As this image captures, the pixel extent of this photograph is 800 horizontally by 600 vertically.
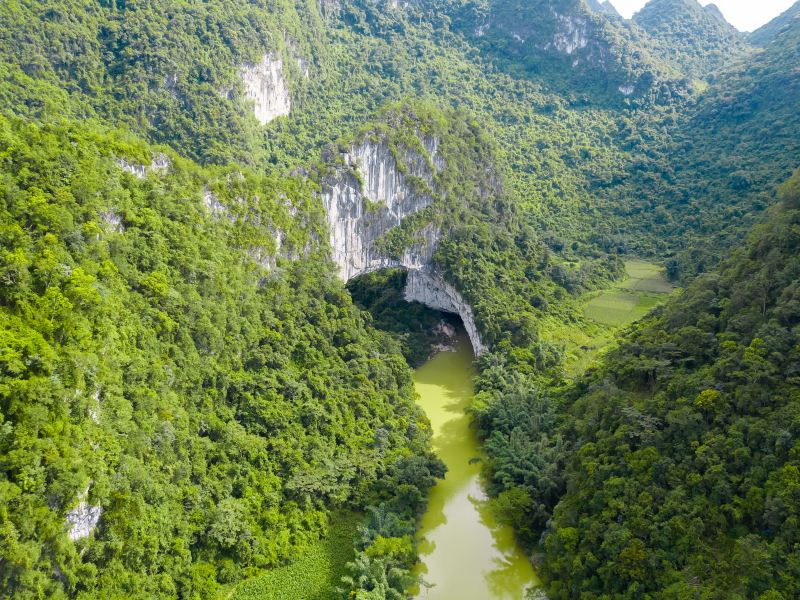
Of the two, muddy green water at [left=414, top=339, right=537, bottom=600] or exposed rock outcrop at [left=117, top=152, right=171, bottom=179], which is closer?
muddy green water at [left=414, top=339, right=537, bottom=600]

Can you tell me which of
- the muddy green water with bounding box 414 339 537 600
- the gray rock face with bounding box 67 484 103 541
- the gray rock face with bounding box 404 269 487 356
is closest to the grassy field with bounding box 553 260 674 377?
the gray rock face with bounding box 404 269 487 356

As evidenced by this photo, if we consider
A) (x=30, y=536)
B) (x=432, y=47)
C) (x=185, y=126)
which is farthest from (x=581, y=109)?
(x=30, y=536)

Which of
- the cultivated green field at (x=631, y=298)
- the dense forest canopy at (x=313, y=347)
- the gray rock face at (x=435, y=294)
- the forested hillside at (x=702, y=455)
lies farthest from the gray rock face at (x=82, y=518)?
the cultivated green field at (x=631, y=298)

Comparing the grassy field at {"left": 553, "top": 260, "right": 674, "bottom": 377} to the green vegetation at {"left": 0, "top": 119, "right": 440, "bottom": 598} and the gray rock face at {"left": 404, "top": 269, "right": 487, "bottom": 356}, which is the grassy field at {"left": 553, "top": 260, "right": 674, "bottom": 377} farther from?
the green vegetation at {"left": 0, "top": 119, "right": 440, "bottom": 598}

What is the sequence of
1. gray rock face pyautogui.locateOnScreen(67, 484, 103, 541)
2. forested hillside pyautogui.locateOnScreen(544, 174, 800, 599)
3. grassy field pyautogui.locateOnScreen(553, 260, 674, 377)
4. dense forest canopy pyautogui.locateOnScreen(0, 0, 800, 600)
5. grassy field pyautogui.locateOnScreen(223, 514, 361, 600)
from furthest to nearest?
grassy field pyautogui.locateOnScreen(553, 260, 674, 377) < grassy field pyautogui.locateOnScreen(223, 514, 361, 600) < dense forest canopy pyautogui.locateOnScreen(0, 0, 800, 600) < forested hillside pyautogui.locateOnScreen(544, 174, 800, 599) < gray rock face pyautogui.locateOnScreen(67, 484, 103, 541)

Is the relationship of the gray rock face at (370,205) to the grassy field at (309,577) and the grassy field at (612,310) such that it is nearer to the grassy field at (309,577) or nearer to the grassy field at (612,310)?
the grassy field at (612,310)
